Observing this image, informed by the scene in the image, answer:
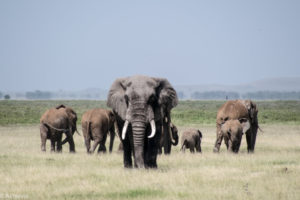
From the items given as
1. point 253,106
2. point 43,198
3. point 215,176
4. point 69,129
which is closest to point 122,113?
point 215,176

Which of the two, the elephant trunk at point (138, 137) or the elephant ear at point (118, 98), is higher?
the elephant ear at point (118, 98)

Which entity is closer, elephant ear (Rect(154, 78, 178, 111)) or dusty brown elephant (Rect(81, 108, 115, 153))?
elephant ear (Rect(154, 78, 178, 111))

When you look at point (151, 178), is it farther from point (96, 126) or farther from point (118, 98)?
point (96, 126)

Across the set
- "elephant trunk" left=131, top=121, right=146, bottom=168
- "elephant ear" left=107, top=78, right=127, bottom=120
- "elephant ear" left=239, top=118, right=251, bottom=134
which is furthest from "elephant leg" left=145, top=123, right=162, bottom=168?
"elephant ear" left=239, top=118, right=251, bottom=134

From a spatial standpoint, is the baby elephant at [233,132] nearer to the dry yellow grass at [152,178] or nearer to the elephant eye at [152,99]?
the dry yellow grass at [152,178]

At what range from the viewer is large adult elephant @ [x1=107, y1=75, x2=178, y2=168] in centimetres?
1525

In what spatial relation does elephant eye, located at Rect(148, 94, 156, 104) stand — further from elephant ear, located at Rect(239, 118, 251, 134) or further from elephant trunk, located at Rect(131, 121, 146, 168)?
elephant ear, located at Rect(239, 118, 251, 134)

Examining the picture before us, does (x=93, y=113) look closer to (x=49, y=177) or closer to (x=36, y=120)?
(x=49, y=177)

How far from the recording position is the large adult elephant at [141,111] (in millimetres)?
15250

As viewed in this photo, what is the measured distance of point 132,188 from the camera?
13.3 meters

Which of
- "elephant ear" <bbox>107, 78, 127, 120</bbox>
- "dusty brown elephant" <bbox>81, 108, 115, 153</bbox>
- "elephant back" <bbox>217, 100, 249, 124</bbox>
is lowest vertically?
"dusty brown elephant" <bbox>81, 108, 115, 153</bbox>

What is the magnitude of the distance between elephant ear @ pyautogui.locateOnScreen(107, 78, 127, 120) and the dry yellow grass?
64.0 inches

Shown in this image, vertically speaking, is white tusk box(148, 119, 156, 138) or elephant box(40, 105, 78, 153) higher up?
white tusk box(148, 119, 156, 138)

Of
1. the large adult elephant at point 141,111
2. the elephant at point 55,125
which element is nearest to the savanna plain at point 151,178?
the large adult elephant at point 141,111
